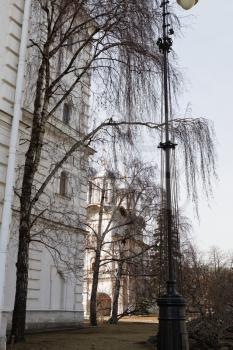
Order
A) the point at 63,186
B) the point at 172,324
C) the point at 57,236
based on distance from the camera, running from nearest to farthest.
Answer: the point at 172,324
the point at 57,236
the point at 63,186

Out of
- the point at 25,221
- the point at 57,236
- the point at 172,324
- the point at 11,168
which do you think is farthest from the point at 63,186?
the point at 172,324

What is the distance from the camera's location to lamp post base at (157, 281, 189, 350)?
306 inches

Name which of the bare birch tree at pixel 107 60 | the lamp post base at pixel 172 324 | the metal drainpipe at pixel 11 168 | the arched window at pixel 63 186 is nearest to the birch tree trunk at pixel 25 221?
the bare birch tree at pixel 107 60

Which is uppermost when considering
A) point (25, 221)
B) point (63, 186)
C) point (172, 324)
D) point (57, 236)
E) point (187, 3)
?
point (63, 186)

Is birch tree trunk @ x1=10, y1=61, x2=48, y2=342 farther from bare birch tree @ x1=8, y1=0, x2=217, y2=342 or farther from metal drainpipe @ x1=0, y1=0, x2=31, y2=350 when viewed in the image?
metal drainpipe @ x1=0, y1=0, x2=31, y2=350

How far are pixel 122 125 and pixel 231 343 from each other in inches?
291

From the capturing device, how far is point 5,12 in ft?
34.7

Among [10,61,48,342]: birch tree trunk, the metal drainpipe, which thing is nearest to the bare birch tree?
[10,61,48,342]: birch tree trunk

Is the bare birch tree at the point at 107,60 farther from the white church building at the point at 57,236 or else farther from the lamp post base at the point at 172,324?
the lamp post base at the point at 172,324

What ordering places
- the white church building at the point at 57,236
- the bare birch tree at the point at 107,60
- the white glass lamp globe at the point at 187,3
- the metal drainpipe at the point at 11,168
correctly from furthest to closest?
the white church building at the point at 57,236
the bare birch tree at the point at 107,60
the metal drainpipe at the point at 11,168
the white glass lamp globe at the point at 187,3

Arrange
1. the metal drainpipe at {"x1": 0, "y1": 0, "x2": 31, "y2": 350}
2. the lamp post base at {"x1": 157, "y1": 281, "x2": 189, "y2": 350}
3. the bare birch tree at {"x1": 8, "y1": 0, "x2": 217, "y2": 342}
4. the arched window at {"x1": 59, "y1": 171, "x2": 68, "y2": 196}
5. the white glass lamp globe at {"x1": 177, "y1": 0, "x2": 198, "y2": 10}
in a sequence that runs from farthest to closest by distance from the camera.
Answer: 1. the arched window at {"x1": 59, "y1": 171, "x2": 68, "y2": 196}
2. the bare birch tree at {"x1": 8, "y1": 0, "x2": 217, "y2": 342}
3. the metal drainpipe at {"x1": 0, "y1": 0, "x2": 31, "y2": 350}
4. the white glass lamp globe at {"x1": 177, "y1": 0, "x2": 198, "y2": 10}
5. the lamp post base at {"x1": 157, "y1": 281, "x2": 189, "y2": 350}

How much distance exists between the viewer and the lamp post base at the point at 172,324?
25.5 feet

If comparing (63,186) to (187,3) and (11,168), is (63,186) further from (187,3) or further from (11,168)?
(187,3)

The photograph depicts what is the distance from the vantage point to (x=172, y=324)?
26.0 feet
